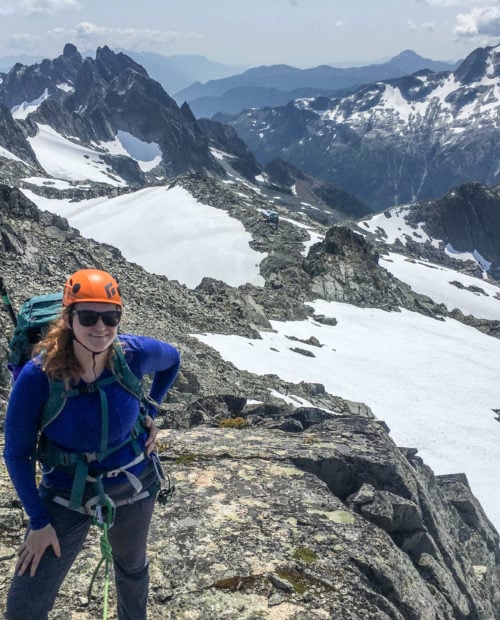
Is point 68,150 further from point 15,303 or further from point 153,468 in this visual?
point 153,468

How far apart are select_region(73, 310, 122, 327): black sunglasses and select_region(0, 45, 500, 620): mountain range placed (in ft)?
13.2

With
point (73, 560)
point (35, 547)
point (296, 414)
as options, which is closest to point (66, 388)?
point (35, 547)

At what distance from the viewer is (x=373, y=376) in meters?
36.4

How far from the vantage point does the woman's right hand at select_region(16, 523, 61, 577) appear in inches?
186

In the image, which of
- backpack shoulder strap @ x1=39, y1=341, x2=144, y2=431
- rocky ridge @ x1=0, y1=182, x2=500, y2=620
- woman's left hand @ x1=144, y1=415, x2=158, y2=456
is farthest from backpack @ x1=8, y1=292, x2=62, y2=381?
rocky ridge @ x1=0, y1=182, x2=500, y2=620

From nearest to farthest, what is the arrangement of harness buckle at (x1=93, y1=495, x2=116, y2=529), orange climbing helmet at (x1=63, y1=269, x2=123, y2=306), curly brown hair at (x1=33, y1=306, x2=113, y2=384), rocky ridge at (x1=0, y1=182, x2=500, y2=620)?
curly brown hair at (x1=33, y1=306, x2=113, y2=384) < orange climbing helmet at (x1=63, y1=269, x2=123, y2=306) < harness buckle at (x1=93, y1=495, x2=116, y2=529) < rocky ridge at (x1=0, y1=182, x2=500, y2=620)

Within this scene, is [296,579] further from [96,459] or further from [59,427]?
[59,427]

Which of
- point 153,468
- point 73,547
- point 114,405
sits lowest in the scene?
point 73,547

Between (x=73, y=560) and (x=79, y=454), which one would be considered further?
(x=73, y=560)

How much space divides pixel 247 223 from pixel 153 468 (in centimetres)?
6793

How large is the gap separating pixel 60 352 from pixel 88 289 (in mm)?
630

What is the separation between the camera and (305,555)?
7.62m

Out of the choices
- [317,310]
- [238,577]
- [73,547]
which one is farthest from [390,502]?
[317,310]

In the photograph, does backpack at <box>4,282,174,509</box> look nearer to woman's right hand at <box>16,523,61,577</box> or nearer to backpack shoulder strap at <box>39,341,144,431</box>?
backpack shoulder strap at <box>39,341,144,431</box>
